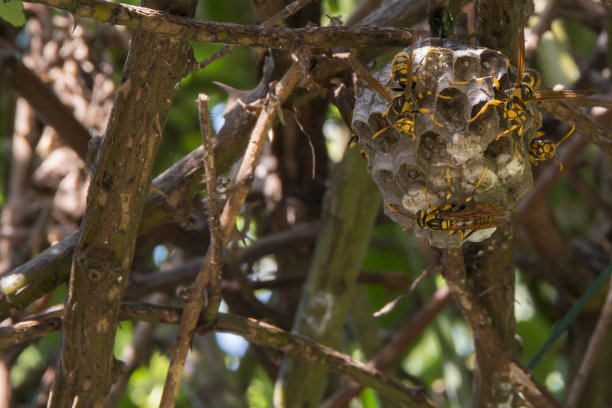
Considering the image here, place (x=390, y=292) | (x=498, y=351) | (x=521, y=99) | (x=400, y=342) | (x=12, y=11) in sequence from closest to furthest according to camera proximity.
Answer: (x=521, y=99) < (x=12, y=11) < (x=498, y=351) < (x=400, y=342) < (x=390, y=292)

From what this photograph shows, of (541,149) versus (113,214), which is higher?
(113,214)

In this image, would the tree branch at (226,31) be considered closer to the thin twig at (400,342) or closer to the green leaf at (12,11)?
the green leaf at (12,11)

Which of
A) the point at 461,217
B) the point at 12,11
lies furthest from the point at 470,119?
the point at 12,11

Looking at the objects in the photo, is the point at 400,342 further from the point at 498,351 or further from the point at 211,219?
the point at 211,219

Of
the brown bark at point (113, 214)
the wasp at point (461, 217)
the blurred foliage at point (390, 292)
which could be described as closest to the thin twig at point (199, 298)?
the brown bark at point (113, 214)

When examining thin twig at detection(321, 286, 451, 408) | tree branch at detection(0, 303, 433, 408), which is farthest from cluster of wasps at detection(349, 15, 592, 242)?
thin twig at detection(321, 286, 451, 408)

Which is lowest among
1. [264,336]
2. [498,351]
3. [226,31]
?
[498,351]
